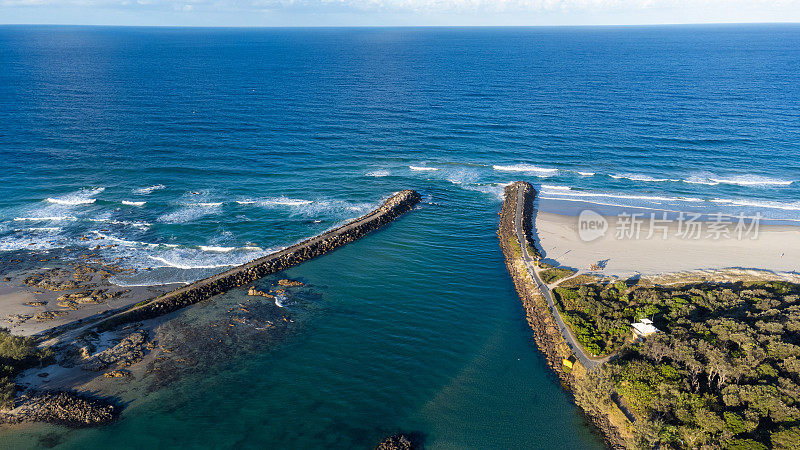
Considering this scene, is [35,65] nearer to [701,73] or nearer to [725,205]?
[725,205]

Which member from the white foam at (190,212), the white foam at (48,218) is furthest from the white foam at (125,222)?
the white foam at (48,218)

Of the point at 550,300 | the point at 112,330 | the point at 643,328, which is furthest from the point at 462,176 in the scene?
the point at 112,330

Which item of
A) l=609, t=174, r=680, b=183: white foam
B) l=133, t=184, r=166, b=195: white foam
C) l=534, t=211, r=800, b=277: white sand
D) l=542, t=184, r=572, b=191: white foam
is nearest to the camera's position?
l=534, t=211, r=800, b=277: white sand

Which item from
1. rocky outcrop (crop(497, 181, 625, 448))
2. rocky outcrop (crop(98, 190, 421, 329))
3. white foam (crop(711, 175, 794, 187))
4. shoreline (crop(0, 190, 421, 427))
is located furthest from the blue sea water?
shoreline (crop(0, 190, 421, 427))

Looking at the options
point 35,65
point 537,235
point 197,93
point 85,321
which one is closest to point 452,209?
point 537,235

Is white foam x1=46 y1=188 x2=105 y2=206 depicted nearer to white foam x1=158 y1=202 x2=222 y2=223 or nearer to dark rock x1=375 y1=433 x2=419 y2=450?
white foam x1=158 y1=202 x2=222 y2=223

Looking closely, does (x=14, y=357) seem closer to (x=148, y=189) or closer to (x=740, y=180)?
(x=148, y=189)
